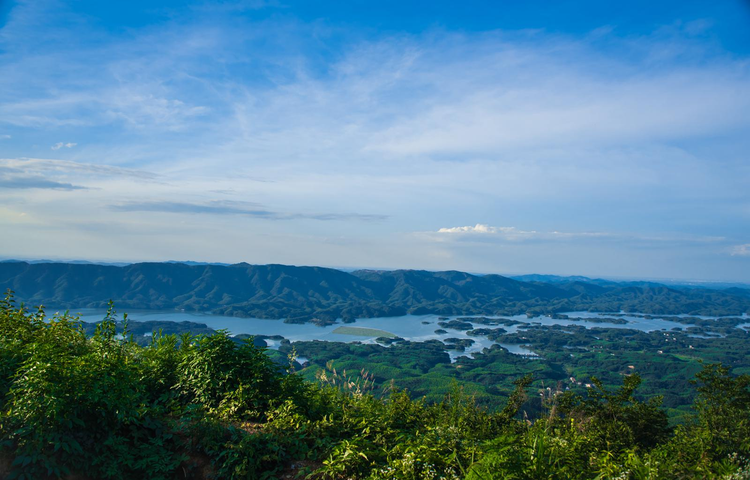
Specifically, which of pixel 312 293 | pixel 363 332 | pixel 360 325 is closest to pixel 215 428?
pixel 363 332

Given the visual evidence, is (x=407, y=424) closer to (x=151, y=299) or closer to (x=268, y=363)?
(x=268, y=363)

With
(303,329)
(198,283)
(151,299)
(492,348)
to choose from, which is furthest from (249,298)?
(492,348)

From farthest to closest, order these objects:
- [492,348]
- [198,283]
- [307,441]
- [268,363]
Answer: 1. [198,283]
2. [492,348]
3. [268,363]
4. [307,441]

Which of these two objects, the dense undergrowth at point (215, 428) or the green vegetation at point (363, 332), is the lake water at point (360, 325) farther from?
the dense undergrowth at point (215, 428)

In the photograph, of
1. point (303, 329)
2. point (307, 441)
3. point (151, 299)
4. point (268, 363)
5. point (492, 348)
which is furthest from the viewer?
point (151, 299)

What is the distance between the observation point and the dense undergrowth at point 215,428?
3.50 meters

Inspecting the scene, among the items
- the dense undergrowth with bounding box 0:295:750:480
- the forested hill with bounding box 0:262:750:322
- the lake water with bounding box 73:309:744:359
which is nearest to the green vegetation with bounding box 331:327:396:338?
the lake water with bounding box 73:309:744:359

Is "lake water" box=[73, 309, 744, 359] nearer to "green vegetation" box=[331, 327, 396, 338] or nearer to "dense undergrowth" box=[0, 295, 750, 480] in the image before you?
"green vegetation" box=[331, 327, 396, 338]

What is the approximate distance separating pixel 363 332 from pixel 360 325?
1095 centimetres

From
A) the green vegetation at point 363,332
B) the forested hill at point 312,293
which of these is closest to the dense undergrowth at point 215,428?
the green vegetation at point 363,332

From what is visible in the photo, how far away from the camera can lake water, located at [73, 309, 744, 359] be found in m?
75.6

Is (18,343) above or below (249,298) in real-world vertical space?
→ above

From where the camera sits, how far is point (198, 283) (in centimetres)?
12462

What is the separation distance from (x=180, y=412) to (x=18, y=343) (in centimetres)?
214
